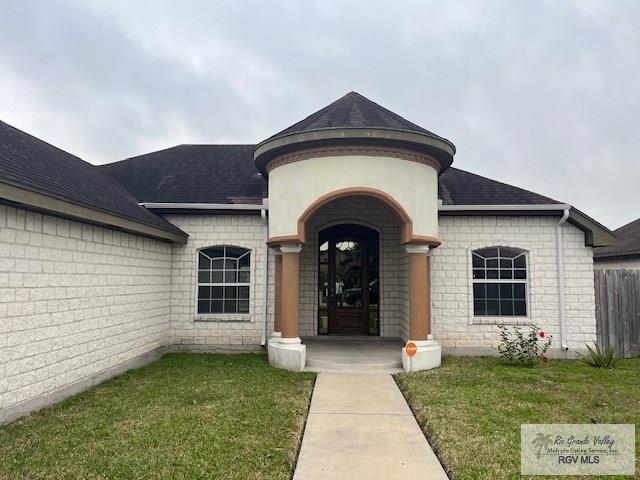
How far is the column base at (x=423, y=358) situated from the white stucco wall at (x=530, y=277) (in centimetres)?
147

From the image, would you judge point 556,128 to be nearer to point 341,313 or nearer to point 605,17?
point 605,17

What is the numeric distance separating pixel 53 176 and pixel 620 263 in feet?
60.4

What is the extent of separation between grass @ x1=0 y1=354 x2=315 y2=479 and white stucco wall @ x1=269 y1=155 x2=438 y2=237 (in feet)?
10.7

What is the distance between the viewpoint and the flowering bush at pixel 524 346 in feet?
30.4

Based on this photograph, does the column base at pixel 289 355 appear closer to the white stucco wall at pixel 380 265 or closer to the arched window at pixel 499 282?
the white stucco wall at pixel 380 265

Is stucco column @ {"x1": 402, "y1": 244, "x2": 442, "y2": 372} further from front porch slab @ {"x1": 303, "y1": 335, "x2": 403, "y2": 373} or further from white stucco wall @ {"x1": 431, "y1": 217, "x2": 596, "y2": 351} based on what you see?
white stucco wall @ {"x1": 431, "y1": 217, "x2": 596, "y2": 351}

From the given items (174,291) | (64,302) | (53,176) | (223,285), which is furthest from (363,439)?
(174,291)

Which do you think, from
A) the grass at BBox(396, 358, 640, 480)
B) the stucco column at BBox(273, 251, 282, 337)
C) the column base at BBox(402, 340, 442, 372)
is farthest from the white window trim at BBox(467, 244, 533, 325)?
the stucco column at BBox(273, 251, 282, 337)

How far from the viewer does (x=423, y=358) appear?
28.1ft

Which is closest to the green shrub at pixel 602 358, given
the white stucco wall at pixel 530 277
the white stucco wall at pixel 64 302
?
the white stucco wall at pixel 530 277

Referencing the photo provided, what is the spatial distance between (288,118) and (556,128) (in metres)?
21.6

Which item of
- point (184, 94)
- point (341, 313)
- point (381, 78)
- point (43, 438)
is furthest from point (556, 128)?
point (43, 438)

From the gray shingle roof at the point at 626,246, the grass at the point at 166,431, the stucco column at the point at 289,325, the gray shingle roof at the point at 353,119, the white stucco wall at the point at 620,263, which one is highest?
the gray shingle roof at the point at 353,119

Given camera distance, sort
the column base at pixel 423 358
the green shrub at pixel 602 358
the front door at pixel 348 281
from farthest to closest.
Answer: the front door at pixel 348 281, the green shrub at pixel 602 358, the column base at pixel 423 358
